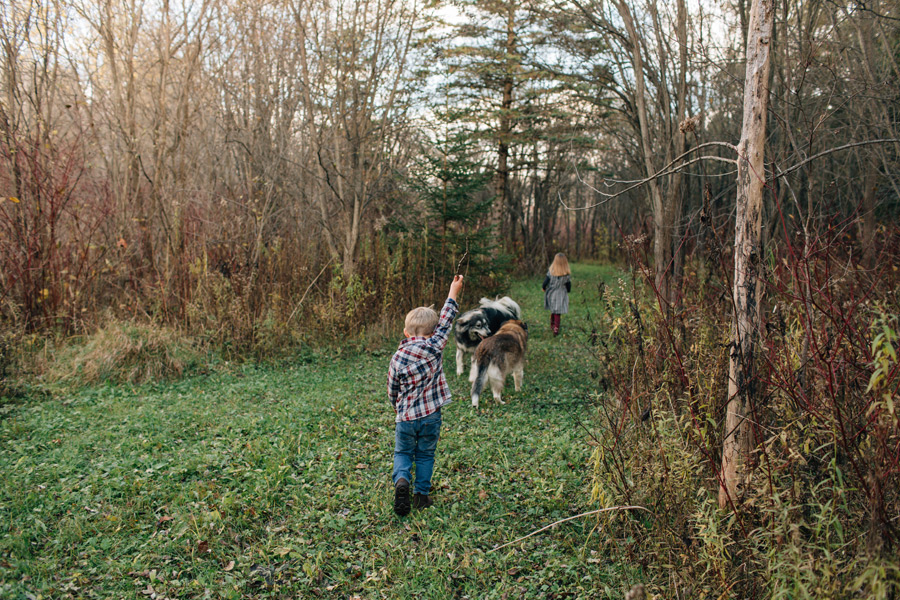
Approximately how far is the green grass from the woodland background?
674mm

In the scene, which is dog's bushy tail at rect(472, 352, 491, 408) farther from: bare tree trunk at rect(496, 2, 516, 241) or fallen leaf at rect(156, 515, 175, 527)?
bare tree trunk at rect(496, 2, 516, 241)

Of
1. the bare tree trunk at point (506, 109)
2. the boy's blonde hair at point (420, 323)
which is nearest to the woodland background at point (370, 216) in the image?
the boy's blonde hair at point (420, 323)

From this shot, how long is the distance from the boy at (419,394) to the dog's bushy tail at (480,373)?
2314 millimetres

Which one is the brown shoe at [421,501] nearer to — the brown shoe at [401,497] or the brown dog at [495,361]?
the brown shoe at [401,497]

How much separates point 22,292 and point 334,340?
15.6 feet

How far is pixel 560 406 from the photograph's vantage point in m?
6.99

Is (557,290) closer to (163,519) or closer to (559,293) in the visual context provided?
(559,293)

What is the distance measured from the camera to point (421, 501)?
445cm

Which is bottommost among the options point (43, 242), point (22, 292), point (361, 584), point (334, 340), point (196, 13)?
point (361, 584)

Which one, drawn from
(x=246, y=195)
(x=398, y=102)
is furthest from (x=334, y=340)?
(x=398, y=102)

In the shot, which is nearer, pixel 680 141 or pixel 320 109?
pixel 680 141

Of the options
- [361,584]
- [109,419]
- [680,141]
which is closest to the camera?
[361,584]

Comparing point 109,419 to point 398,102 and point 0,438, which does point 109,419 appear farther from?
point 398,102

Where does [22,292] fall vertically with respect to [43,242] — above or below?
below
